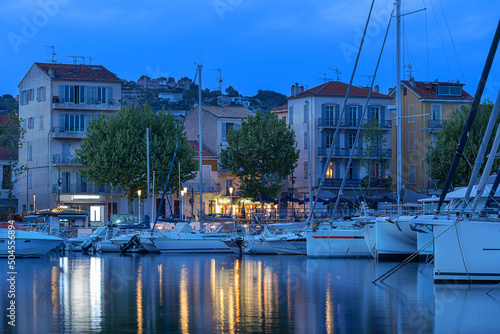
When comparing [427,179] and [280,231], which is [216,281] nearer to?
[280,231]

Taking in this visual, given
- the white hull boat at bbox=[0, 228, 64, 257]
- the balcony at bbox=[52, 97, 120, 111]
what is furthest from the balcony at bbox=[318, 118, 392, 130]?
the white hull boat at bbox=[0, 228, 64, 257]

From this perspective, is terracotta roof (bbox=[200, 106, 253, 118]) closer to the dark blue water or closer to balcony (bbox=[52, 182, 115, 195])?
balcony (bbox=[52, 182, 115, 195])

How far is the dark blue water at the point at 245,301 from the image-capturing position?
18.7 metres

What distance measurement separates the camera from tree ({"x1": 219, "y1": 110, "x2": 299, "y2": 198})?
74062 millimetres

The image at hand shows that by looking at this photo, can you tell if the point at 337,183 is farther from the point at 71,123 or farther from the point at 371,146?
the point at 71,123

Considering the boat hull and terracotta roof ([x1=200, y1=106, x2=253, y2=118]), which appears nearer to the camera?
the boat hull

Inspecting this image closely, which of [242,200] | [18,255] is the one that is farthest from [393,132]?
[18,255]

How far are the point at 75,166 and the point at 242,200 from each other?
17.6 meters

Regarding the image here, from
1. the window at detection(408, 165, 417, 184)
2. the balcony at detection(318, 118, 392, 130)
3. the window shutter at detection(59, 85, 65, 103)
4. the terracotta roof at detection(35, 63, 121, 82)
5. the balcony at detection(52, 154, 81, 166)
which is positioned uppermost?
the terracotta roof at detection(35, 63, 121, 82)

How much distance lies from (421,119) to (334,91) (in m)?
10.2

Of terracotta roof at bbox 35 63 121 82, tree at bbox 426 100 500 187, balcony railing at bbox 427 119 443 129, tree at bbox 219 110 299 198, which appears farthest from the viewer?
terracotta roof at bbox 35 63 121 82

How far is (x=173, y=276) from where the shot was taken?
33062 mm

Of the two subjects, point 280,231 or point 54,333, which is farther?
point 280,231

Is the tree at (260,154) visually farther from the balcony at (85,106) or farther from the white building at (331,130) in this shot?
the balcony at (85,106)
